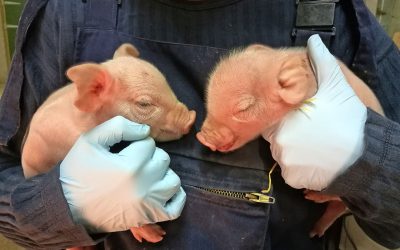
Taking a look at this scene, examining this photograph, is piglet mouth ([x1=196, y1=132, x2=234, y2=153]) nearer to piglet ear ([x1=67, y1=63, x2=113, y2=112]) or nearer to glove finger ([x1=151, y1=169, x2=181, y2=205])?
glove finger ([x1=151, y1=169, x2=181, y2=205])

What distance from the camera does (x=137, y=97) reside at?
1.20 metres

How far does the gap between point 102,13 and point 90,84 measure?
0.21 meters

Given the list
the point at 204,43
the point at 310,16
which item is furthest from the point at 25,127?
the point at 310,16

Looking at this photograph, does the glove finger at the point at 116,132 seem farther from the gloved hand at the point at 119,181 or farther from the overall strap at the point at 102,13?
the overall strap at the point at 102,13

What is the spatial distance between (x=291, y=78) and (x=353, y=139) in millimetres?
186

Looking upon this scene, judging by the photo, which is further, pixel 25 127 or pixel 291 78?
pixel 25 127

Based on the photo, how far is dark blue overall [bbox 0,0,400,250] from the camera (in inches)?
45.4

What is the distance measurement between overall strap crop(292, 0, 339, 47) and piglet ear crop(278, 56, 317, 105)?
0.10m

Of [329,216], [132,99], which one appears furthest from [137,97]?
[329,216]

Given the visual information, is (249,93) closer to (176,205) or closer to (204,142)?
(204,142)

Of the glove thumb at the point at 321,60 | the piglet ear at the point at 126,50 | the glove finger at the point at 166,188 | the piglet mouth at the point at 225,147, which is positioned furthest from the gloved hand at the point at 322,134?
the piglet ear at the point at 126,50

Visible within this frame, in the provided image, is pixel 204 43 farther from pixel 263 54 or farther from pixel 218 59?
pixel 263 54

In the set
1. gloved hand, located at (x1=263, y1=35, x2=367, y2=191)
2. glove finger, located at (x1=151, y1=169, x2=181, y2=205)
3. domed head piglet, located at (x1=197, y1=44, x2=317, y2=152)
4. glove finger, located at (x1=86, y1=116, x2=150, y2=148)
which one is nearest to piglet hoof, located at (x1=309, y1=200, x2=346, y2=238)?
gloved hand, located at (x1=263, y1=35, x2=367, y2=191)

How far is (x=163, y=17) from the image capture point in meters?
1.26
